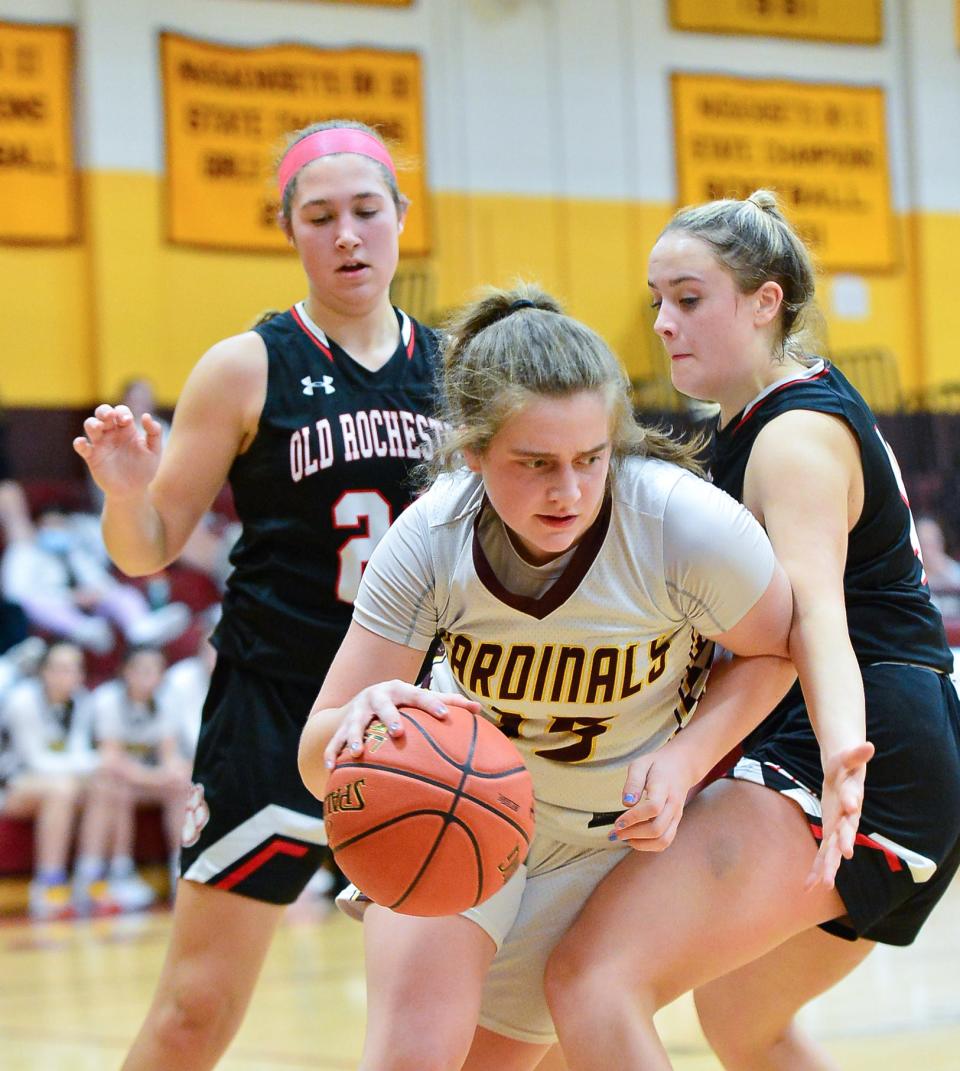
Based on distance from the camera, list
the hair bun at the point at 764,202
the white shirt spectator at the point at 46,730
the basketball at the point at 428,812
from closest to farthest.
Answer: the basketball at the point at 428,812 < the hair bun at the point at 764,202 < the white shirt spectator at the point at 46,730

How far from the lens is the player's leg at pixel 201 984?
Result: 10.6 ft

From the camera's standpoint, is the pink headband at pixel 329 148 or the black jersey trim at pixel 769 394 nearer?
the black jersey trim at pixel 769 394

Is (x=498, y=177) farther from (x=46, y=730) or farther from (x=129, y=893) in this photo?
(x=129, y=893)

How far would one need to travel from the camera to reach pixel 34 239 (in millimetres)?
10969

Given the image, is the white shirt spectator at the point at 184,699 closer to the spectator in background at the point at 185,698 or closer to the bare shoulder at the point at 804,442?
the spectator in background at the point at 185,698

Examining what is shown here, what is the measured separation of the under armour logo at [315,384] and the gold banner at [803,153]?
9793 millimetres

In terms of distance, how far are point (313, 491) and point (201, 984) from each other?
1.01 meters

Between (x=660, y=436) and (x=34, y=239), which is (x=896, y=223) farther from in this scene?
(x=660, y=436)

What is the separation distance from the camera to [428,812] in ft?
7.89

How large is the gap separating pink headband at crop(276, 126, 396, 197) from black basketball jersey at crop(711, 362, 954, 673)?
3.56 feet

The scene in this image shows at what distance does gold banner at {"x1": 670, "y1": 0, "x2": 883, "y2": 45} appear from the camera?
1280 cm

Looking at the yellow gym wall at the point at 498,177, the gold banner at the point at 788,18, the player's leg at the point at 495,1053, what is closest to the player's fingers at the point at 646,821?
the player's leg at the point at 495,1053

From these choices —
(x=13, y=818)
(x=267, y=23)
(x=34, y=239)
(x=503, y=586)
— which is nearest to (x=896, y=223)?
(x=267, y=23)

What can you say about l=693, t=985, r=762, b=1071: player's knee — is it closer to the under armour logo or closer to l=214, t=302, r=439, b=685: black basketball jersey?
l=214, t=302, r=439, b=685: black basketball jersey
